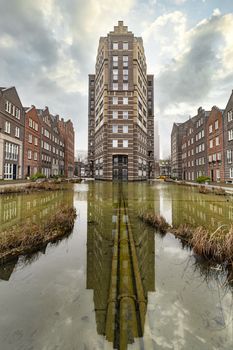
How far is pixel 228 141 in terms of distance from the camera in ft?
117

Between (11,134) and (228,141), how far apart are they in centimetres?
4112

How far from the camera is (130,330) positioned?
204 centimetres

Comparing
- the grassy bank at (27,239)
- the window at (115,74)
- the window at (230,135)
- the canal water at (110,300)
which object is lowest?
the canal water at (110,300)

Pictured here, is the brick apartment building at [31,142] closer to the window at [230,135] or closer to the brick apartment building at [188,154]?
the window at [230,135]

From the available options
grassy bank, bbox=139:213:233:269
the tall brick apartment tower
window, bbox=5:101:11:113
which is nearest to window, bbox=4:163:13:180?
window, bbox=5:101:11:113

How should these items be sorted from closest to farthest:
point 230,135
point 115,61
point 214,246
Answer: point 214,246
point 230,135
point 115,61

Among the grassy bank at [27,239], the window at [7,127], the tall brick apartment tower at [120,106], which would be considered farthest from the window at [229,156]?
the window at [7,127]

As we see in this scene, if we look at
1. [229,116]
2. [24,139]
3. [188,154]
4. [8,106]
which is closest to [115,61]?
[8,106]

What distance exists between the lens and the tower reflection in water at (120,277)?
6.95 ft

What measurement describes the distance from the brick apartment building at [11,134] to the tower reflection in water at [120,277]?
104ft

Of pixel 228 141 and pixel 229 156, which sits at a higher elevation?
pixel 228 141

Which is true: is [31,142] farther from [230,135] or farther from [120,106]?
[230,135]

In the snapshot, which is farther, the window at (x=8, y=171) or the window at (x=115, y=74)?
the window at (x=115, y=74)

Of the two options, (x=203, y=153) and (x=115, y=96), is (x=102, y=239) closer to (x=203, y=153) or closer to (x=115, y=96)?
(x=115, y=96)
